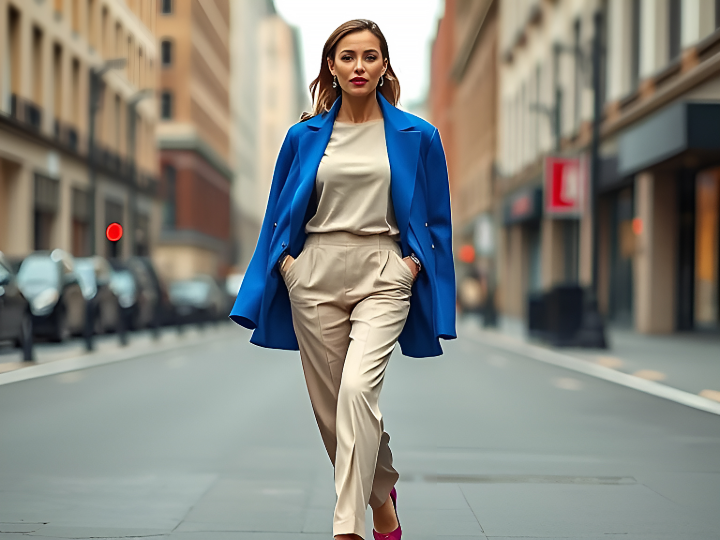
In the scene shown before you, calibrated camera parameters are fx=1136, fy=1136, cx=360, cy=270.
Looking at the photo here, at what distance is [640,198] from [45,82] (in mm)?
19697

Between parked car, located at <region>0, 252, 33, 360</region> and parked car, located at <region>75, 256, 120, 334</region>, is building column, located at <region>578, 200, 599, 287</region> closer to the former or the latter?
parked car, located at <region>75, 256, 120, 334</region>

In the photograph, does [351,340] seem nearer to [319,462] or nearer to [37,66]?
[319,462]

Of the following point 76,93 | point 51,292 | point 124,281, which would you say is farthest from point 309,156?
point 76,93

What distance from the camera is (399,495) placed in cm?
580

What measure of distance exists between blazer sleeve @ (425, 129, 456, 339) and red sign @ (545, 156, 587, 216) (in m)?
19.1

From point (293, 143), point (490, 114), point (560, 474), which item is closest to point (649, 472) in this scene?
point (560, 474)

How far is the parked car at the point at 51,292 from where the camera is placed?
17.9 metres

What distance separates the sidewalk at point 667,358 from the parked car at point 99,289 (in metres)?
8.38

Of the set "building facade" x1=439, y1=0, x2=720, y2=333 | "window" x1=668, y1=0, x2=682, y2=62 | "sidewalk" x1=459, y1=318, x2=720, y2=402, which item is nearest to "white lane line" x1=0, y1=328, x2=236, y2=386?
"sidewalk" x1=459, y1=318, x2=720, y2=402

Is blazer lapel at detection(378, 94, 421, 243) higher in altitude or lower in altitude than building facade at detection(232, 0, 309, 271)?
lower

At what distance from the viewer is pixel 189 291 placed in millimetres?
31938

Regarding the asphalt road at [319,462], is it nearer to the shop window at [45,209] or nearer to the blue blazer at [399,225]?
the blue blazer at [399,225]

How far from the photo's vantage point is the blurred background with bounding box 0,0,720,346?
21.5 m

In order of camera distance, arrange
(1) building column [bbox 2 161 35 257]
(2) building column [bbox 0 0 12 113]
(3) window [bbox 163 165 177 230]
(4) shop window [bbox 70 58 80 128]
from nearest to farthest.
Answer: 1. (2) building column [bbox 0 0 12 113]
2. (1) building column [bbox 2 161 35 257]
3. (4) shop window [bbox 70 58 80 128]
4. (3) window [bbox 163 165 177 230]
